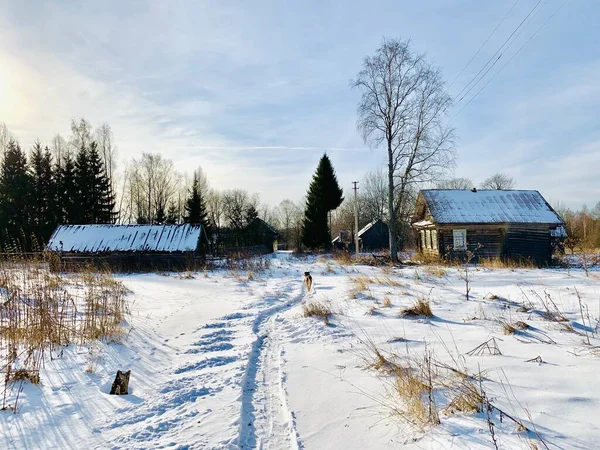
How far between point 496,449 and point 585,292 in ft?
26.0

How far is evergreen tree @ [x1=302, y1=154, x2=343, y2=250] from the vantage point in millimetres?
39875

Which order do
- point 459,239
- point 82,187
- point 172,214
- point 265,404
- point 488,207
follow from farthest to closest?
point 172,214
point 82,187
point 488,207
point 459,239
point 265,404

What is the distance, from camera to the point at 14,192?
34219mm

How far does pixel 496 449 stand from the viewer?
207 centimetres

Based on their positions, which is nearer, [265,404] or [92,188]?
[265,404]

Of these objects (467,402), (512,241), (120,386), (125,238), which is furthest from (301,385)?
(512,241)

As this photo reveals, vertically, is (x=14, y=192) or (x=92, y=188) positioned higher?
(x=92, y=188)

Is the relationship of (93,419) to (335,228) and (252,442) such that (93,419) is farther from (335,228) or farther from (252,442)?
(335,228)

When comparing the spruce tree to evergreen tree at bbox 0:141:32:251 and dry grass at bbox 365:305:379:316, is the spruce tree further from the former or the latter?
dry grass at bbox 365:305:379:316

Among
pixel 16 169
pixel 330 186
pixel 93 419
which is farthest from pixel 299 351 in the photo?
pixel 16 169

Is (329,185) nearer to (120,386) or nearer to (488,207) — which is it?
(488,207)

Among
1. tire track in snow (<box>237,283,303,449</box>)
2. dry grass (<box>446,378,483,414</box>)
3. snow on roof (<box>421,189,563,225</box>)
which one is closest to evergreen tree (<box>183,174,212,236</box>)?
snow on roof (<box>421,189,563,225</box>)

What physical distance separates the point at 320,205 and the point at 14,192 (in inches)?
1235

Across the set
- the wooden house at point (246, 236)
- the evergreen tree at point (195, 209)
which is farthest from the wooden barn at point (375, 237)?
the evergreen tree at point (195, 209)
